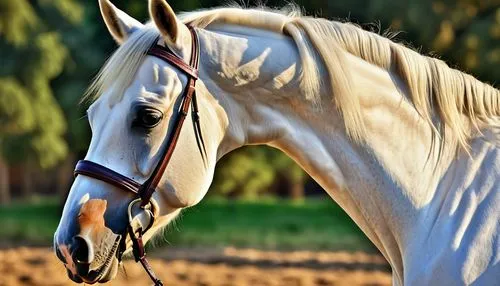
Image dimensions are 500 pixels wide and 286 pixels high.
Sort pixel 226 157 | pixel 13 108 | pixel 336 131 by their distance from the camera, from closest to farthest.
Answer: pixel 336 131
pixel 226 157
pixel 13 108

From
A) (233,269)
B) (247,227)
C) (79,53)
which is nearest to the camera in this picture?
(233,269)

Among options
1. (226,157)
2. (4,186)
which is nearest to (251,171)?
(4,186)

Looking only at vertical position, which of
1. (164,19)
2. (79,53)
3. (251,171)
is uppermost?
(164,19)

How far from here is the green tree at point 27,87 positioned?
72.9 feet

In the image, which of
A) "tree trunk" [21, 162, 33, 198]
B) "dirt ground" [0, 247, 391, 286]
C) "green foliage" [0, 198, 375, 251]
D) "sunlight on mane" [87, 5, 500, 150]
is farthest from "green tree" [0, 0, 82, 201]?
"sunlight on mane" [87, 5, 500, 150]

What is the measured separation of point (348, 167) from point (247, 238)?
15.1m

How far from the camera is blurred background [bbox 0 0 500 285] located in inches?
486

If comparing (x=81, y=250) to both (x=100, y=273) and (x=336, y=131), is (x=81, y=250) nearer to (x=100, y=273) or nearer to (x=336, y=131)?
(x=100, y=273)

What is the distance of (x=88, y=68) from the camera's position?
25.4m

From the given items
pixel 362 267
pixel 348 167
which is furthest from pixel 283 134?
pixel 362 267

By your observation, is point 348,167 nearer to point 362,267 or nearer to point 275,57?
point 275,57

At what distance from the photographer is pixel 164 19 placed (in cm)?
307

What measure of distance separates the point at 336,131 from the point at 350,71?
0.22 metres

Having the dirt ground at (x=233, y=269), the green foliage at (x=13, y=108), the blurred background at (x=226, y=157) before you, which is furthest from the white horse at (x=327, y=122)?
the green foliage at (x=13, y=108)
